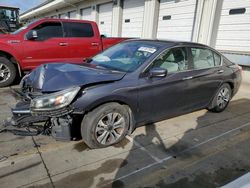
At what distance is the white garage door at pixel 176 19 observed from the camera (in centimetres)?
898

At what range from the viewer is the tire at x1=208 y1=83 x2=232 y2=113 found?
4816 millimetres

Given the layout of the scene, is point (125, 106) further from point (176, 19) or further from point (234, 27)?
point (176, 19)

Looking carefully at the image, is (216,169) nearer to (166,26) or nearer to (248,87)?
(248,87)

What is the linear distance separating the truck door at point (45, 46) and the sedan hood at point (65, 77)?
2.88m

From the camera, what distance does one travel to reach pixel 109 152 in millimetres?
3219

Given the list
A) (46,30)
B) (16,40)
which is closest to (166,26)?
(46,30)

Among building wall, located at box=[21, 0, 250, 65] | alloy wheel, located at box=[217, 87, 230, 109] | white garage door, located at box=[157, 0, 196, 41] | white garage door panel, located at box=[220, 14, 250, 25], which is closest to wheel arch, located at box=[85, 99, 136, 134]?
alloy wheel, located at box=[217, 87, 230, 109]

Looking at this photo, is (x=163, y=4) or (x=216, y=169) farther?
(x=163, y=4)

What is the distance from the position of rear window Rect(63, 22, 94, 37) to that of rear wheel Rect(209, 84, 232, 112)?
4.25 meters

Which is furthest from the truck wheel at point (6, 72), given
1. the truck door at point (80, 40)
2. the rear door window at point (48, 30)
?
the truck door at point (80, 40)

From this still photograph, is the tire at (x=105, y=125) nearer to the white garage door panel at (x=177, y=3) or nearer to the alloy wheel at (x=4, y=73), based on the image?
the alloy wheel at (x=4, y=73)

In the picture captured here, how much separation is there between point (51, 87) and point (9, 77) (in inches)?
153

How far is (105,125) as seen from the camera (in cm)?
322

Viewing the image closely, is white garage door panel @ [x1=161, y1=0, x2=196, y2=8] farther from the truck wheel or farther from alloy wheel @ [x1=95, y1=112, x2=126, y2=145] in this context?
alloy wheel @ [x1=95, y1=112, x2=126, y2=145]
